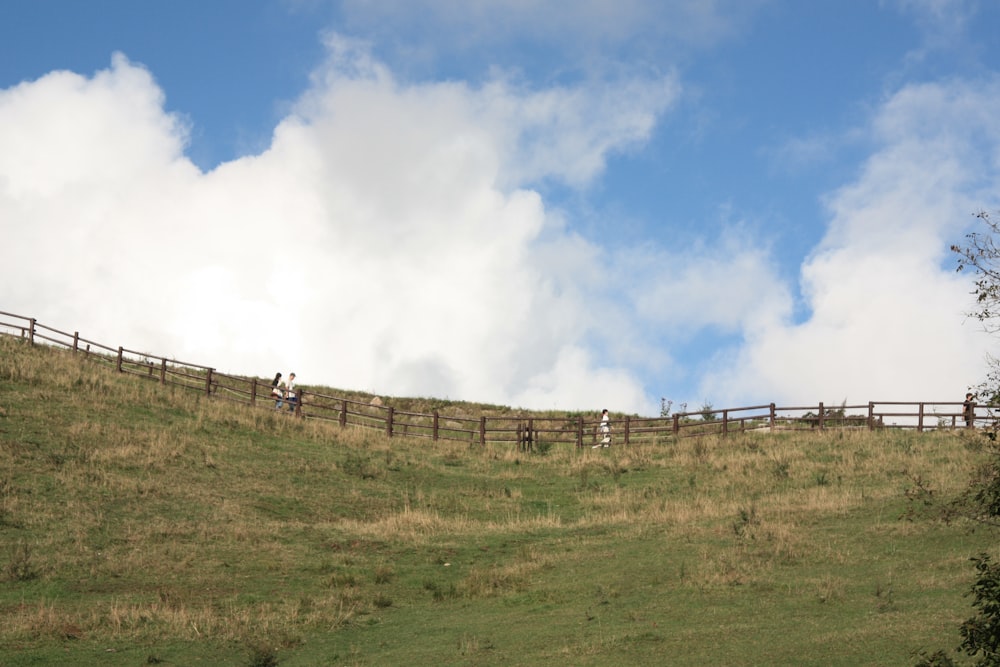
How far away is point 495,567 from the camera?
2336 cm

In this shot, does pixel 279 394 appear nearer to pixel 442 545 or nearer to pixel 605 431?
pixel 605 431

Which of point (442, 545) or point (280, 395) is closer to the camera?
point (442, 545)

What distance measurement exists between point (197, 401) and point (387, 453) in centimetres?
897

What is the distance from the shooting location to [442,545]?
2594 centimetres

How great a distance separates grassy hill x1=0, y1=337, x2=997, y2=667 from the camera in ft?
54.9

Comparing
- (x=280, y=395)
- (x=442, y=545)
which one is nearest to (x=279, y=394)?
(x=280, y=395)

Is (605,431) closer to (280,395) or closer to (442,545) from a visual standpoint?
(280,395)

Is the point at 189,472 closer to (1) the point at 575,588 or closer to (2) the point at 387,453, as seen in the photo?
(2) the point at 387,453

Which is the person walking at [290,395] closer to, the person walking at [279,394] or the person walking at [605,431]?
the person walking at [279,394]

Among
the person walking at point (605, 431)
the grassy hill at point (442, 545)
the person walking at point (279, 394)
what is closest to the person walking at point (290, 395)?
the person walking at point (279, 394)

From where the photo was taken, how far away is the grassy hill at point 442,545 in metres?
16.7

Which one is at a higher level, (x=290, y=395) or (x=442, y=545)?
(x=290, y=395)

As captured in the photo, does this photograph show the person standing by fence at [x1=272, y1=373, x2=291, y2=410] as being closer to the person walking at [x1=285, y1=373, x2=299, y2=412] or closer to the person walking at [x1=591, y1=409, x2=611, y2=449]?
the person walking at [x1=285, y1=373, x2=299, y2=412]

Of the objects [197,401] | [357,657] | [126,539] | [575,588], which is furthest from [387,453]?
[357,657]
